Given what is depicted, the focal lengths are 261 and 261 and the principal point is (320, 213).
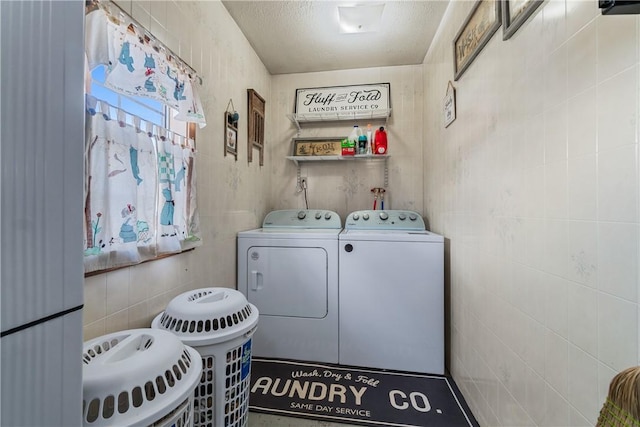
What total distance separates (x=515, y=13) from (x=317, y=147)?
1.84 meters

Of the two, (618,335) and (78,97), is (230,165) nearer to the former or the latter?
(78,97)

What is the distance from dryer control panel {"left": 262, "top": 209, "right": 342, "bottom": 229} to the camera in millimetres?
2438

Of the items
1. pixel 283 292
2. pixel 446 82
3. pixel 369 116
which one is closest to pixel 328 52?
pixel 369 116

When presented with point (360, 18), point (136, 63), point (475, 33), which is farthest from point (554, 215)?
point (360, 18)

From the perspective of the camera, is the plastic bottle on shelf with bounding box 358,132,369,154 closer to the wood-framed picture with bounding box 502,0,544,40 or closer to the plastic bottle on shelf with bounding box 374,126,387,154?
the plastic bottle on shelf with bounding box 374,126,387,154

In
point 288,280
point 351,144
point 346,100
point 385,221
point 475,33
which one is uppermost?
point 346,100

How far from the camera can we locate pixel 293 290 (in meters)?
1.93

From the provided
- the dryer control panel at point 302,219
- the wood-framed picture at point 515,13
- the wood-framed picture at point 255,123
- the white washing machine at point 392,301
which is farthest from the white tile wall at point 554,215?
the wood-framed picture at point 255,123

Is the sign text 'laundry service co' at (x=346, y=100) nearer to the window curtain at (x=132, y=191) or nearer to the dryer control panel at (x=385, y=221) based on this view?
the dryer control panel at (x=385, y=221)

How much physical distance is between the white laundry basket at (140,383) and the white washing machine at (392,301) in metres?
1.22

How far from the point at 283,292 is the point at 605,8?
193 cm

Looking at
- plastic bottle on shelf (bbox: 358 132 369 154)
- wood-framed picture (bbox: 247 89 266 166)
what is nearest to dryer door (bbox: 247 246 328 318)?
wood-framed picture (bbox: 247 89 266 166)

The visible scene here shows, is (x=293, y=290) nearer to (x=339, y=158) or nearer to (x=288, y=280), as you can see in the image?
(x=288, y=280)

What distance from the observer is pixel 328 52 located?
2.37 metres
